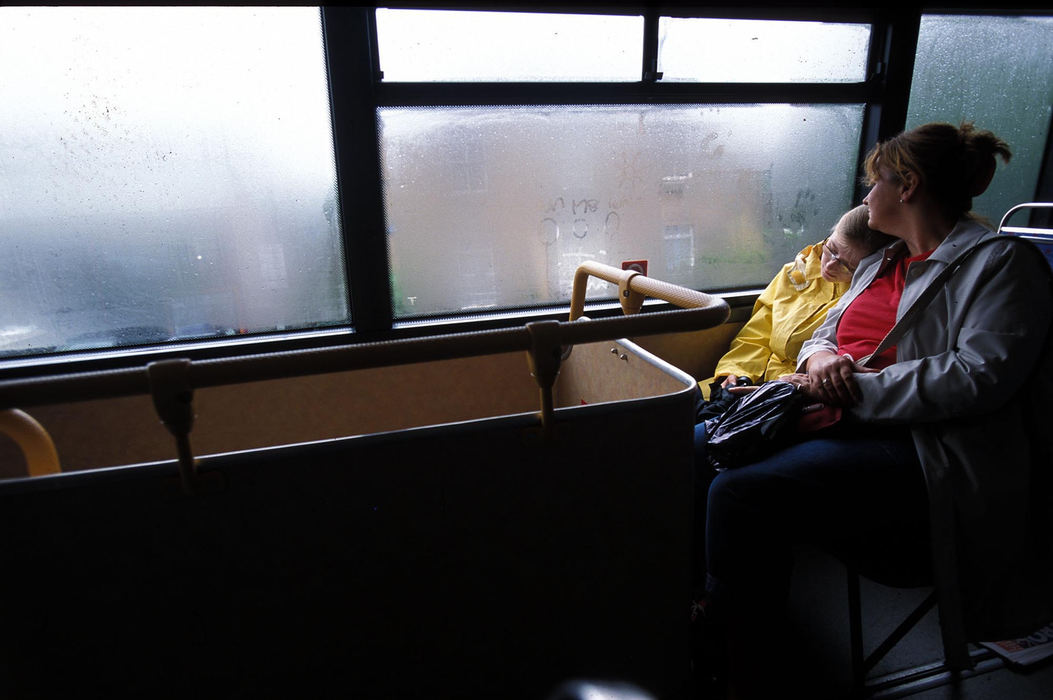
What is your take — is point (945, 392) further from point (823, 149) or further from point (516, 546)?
point (823, 149)

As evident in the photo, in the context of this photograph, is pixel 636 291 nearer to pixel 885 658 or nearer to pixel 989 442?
pixel 989 442

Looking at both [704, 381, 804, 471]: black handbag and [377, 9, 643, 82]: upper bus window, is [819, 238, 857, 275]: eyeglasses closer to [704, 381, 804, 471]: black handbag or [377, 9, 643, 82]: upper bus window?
[704, 381, 804, 471]: black handbag

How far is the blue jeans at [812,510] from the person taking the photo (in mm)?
1244

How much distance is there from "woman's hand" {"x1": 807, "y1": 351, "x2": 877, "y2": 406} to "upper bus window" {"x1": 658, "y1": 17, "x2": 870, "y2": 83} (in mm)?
1388

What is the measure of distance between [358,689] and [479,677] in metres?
0.17

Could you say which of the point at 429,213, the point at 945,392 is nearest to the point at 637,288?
the point at 945,392

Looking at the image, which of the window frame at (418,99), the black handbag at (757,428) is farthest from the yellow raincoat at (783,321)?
the black handbag at (757,428)

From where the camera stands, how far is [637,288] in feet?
3.80

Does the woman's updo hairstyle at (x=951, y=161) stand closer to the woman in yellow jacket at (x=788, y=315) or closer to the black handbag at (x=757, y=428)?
the woman in yellow jacket at (x=788, y=315)

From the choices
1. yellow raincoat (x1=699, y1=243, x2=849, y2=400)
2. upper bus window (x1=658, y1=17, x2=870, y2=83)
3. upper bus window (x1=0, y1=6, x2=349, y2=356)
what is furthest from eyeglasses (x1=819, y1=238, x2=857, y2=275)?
upper bus window (x1=0, y1=6, x2=349, y2=356)

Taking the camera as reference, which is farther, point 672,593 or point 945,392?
point 945,392

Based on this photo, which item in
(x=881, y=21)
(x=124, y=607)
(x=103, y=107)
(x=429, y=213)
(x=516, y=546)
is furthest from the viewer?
(x=881, y=21)

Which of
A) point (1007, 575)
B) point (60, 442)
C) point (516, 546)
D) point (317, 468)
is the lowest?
point (1007, 575)

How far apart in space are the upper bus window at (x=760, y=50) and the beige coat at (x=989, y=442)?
4.66 feet
